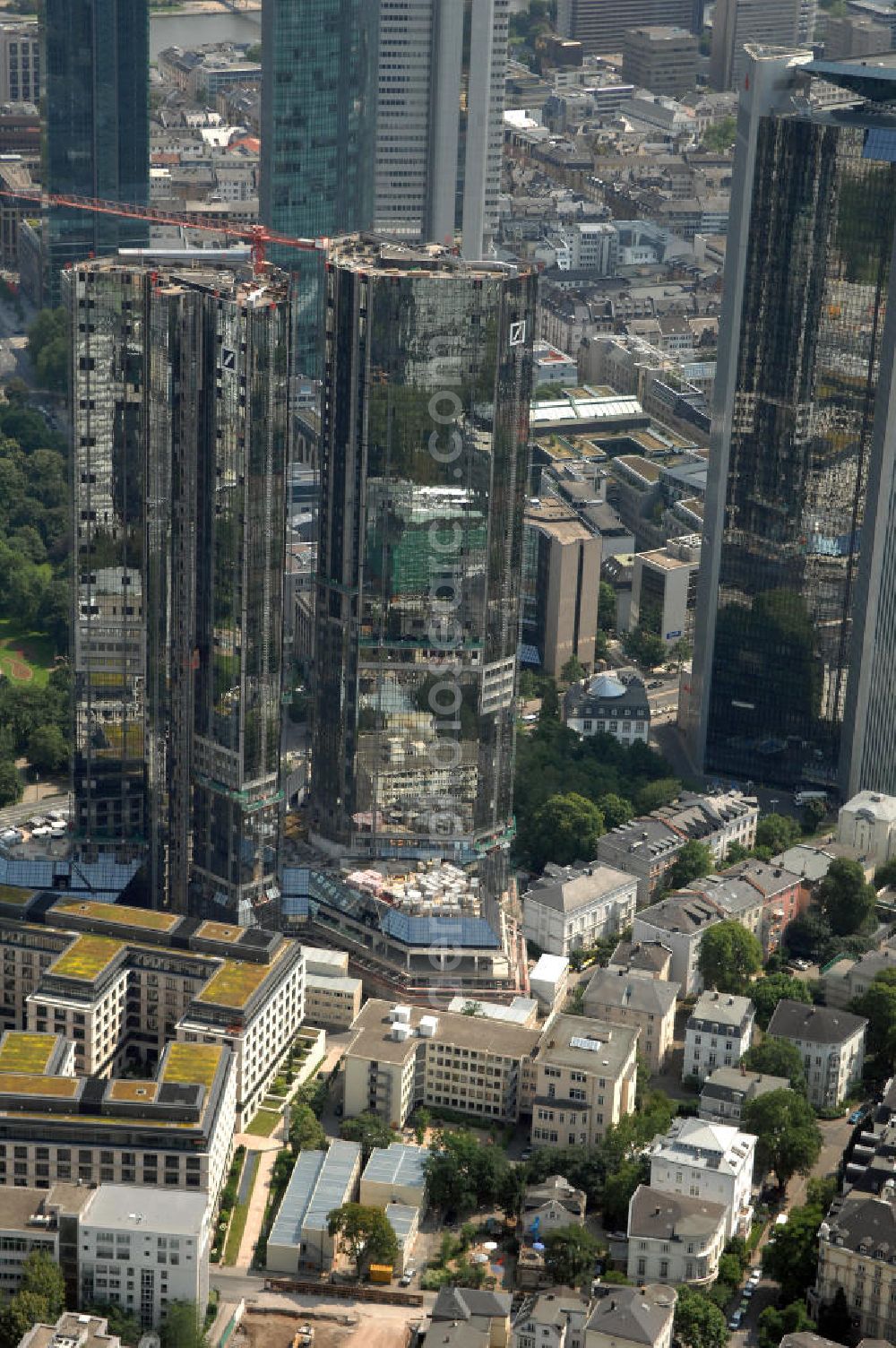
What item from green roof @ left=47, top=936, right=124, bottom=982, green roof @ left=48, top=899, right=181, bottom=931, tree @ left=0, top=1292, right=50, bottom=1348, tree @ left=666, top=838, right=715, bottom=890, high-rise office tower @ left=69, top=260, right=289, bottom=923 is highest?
high-rise office tower @ left=69, top=260, right=289, bottom=923

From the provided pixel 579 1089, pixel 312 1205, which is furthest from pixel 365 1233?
pixel 579 1089

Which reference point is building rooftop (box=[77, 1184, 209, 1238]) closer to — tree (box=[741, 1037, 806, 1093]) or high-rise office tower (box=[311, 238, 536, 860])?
tree (box=[741, 1037, 806, 1093])

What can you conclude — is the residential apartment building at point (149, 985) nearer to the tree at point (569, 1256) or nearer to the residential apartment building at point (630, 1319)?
the tree at point (569, 1256)

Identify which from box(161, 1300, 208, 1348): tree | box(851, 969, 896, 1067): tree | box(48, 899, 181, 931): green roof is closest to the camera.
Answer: box(161, 1300, 208, 1348): tree

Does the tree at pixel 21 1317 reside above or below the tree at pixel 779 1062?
below

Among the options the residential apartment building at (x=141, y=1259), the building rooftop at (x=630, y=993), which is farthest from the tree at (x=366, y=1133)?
the building rooftop at (x=630, y=993)

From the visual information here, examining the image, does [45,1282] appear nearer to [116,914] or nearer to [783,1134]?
[116,914]

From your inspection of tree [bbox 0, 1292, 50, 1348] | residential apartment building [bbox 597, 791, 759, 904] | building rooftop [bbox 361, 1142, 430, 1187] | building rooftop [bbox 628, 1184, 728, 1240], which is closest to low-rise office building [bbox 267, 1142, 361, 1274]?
building rooftop [bbox 361, 1142, 430, 1187]

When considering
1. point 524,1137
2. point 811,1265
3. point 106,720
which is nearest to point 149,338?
point 106,720
